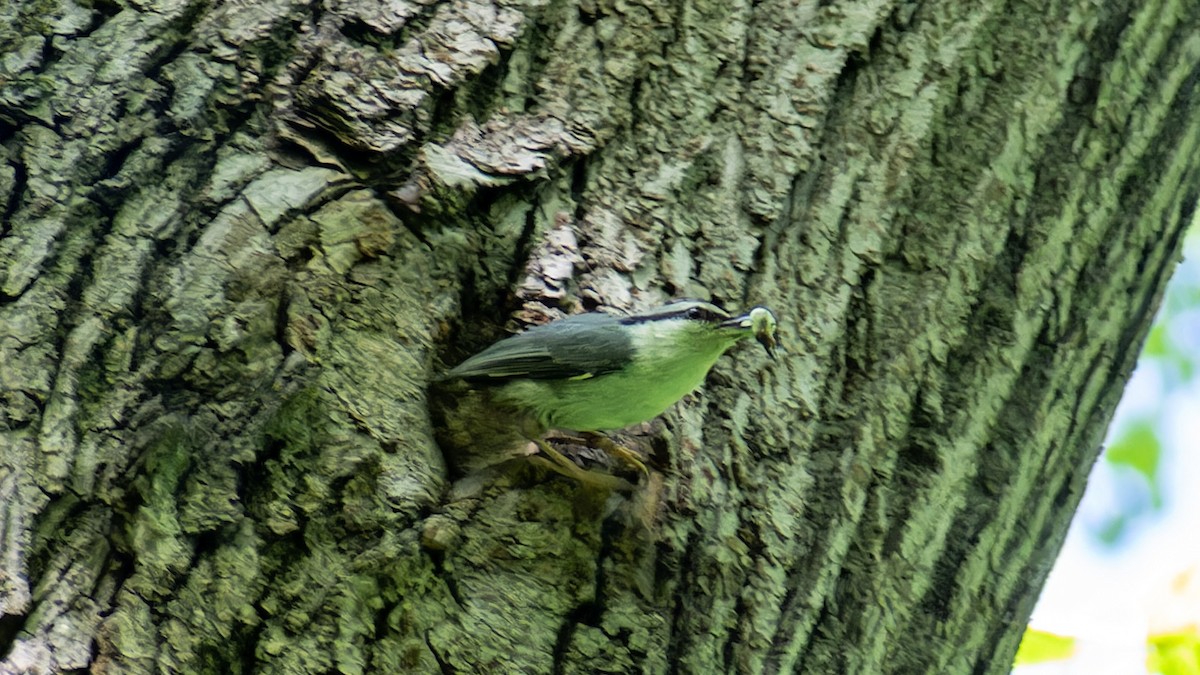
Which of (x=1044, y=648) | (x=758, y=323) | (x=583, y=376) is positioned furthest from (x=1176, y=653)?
(x=583, y=376)

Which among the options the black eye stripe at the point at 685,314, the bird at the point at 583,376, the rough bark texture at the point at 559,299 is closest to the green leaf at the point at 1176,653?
the rough bark texture at the point at 559,299

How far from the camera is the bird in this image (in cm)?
209

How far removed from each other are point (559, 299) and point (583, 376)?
17 cm

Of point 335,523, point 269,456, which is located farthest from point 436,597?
point 269,456

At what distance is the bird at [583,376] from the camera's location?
2.09 metres

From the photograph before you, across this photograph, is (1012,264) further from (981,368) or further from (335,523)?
(335,523)

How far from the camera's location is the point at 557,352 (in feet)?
6.90

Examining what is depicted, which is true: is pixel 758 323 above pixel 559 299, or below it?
above

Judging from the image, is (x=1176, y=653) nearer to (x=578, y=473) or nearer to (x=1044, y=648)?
(x=1044, y=648)

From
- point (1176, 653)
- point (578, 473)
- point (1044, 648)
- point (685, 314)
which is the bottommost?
point (1044, 648)

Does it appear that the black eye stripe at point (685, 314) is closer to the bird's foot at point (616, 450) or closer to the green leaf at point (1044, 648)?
the bird's foot at point (616, 450)

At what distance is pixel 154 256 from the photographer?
2016 millimetres

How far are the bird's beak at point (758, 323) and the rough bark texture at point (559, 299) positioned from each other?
0.45 feet

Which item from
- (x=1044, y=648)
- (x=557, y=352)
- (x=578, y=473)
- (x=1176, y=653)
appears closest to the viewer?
(x=578, y=473)
